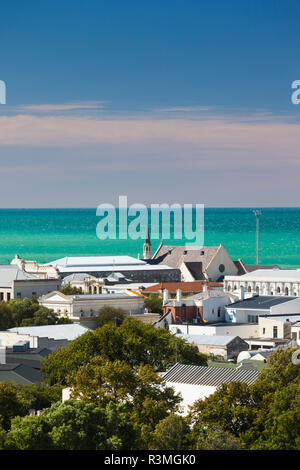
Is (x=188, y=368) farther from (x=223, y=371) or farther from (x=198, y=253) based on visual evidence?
(x=198, y=253)

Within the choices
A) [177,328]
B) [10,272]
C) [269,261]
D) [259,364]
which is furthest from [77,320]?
[269,261]

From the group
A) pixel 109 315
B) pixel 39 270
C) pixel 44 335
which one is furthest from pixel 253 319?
pixel 39 270

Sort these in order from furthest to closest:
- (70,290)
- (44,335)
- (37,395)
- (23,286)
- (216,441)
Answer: (70,290) < (23,286) < (44,335) < (37,395) < (216,441)

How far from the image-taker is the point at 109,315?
71.9 metres

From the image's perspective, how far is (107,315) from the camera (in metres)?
71.9

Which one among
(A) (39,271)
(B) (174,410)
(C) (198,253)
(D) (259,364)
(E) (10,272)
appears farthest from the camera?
(C) (198,253)

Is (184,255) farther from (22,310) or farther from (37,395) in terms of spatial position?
(37,395)

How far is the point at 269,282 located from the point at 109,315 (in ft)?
96.3

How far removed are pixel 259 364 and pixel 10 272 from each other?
42567mm

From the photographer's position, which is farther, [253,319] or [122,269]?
[122,269]

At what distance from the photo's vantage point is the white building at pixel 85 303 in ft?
245

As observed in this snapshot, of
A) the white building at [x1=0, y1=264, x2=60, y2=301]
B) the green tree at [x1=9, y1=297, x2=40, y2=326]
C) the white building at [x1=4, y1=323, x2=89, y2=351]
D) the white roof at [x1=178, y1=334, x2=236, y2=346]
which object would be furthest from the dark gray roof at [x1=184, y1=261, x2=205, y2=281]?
the white roof at [x1=178, y1=334, x2=236, y2=346]

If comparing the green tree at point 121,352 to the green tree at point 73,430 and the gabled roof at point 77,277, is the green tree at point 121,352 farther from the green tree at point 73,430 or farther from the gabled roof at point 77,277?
the gabled roof at point 77,277

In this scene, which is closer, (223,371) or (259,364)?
(223,371)
